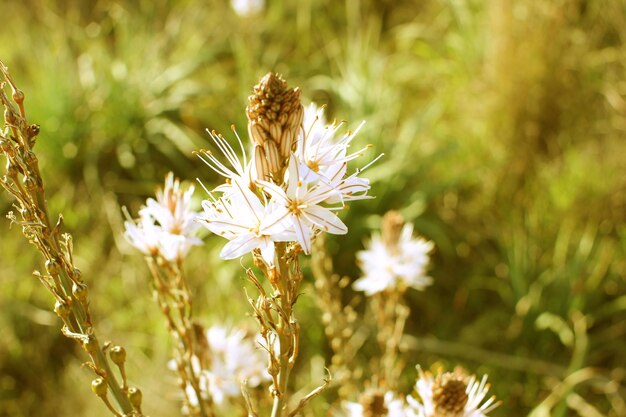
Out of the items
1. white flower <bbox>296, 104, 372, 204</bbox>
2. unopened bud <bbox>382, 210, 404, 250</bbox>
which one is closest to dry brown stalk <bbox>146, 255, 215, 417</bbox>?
white flower <bbox>296, 104, 372, 204</bbox>

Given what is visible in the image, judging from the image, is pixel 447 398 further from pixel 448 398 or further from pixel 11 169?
pixel 11 169

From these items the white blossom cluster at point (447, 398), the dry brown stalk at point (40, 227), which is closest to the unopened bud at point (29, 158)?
the dry brown stalk at point (40, 227)

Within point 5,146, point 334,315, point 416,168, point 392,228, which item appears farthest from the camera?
point 416,168

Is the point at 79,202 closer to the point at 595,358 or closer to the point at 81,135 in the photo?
the point at 81,135

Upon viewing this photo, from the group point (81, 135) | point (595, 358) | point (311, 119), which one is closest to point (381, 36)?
point (81, 135)

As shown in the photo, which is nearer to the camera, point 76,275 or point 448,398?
point 76,275

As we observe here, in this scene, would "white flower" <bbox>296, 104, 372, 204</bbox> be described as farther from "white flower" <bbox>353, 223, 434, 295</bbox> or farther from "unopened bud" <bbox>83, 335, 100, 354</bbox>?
"white flower" <bbox>353, 223, 434, 295</bbox>

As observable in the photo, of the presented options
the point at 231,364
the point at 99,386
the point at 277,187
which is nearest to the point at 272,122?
the point at 277,187
